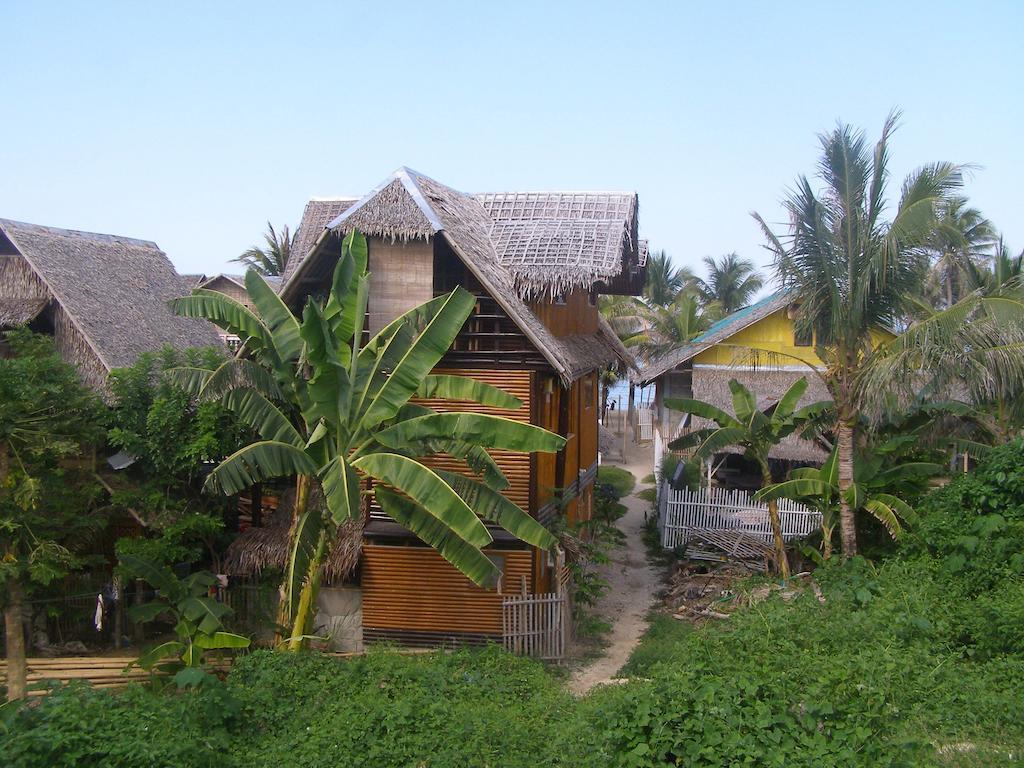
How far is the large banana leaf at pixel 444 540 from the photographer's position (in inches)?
360

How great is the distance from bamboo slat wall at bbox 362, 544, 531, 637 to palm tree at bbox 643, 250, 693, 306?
113 feet

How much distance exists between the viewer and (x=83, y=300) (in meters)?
13.5

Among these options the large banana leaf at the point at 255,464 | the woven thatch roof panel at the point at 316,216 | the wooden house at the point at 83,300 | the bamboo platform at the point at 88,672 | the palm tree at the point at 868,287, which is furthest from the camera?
the woven thatch roof panel at the point at 316,216

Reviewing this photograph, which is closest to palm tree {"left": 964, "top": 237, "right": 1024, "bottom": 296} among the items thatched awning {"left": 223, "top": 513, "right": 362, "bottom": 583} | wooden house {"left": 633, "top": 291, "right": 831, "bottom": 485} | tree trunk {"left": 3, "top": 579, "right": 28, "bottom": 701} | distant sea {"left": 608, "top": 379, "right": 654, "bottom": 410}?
wooden house {"left": 633, "top": 291, "right": 831, "bottom": 485}

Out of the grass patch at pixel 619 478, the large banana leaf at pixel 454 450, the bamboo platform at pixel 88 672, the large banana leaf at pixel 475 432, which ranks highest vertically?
the large banana leaf at pixel 475 432

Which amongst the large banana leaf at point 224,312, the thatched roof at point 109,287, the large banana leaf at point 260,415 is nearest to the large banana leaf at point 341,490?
the large banana leaf at point 260,415

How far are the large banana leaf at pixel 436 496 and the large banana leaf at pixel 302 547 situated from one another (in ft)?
4.34

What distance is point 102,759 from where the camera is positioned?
659 cm

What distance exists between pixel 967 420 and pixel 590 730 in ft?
35.4

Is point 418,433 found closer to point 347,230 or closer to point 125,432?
point 347,230

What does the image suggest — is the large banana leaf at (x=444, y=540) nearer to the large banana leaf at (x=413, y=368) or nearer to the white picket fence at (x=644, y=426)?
the large banana leaf at (x=413, y=368)

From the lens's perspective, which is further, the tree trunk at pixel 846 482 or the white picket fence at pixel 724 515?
the white picket fence at pixel 724 515

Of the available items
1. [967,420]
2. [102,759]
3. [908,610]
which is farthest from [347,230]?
[967,420]

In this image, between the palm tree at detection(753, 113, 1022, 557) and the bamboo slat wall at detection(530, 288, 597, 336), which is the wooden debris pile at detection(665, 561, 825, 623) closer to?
the palm tree at detection(753, 113, 1022, 557)
